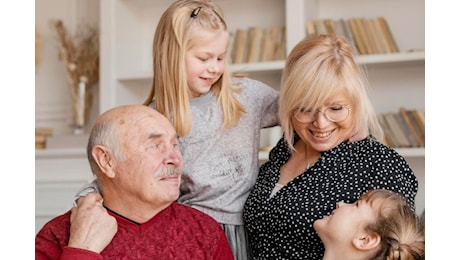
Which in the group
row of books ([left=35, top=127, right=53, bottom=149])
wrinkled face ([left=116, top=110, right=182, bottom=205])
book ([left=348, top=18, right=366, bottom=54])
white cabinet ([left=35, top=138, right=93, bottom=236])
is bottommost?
white cabinet ([left=35, top=138, right=93, bottom=236])

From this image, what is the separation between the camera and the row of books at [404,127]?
159 inches

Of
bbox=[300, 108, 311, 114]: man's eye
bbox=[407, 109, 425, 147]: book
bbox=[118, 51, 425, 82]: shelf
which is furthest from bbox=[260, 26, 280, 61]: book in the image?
bbox=[300, 108, 311, 114]: man's eye

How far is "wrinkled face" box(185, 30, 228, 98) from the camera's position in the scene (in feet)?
7.43

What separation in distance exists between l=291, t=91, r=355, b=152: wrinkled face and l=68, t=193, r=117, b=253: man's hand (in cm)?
61

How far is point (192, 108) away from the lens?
2.32 m

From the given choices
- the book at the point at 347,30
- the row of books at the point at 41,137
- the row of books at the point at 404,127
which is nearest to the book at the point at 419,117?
the row of books at the point at 404,127

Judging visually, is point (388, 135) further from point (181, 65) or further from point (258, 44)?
point (181, 65)

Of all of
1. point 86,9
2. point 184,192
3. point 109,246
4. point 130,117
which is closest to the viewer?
point 109,246

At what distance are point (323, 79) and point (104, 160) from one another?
0.67 m

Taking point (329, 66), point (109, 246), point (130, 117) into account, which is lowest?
point (109, 246)

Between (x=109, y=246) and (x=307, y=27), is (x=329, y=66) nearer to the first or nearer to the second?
(x=109, y=246)

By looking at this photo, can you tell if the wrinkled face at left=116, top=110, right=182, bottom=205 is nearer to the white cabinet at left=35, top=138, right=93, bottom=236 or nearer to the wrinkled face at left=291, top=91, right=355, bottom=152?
the wrinkled face at left=291, top=91, right=355, bottom=152

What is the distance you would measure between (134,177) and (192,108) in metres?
0.42
